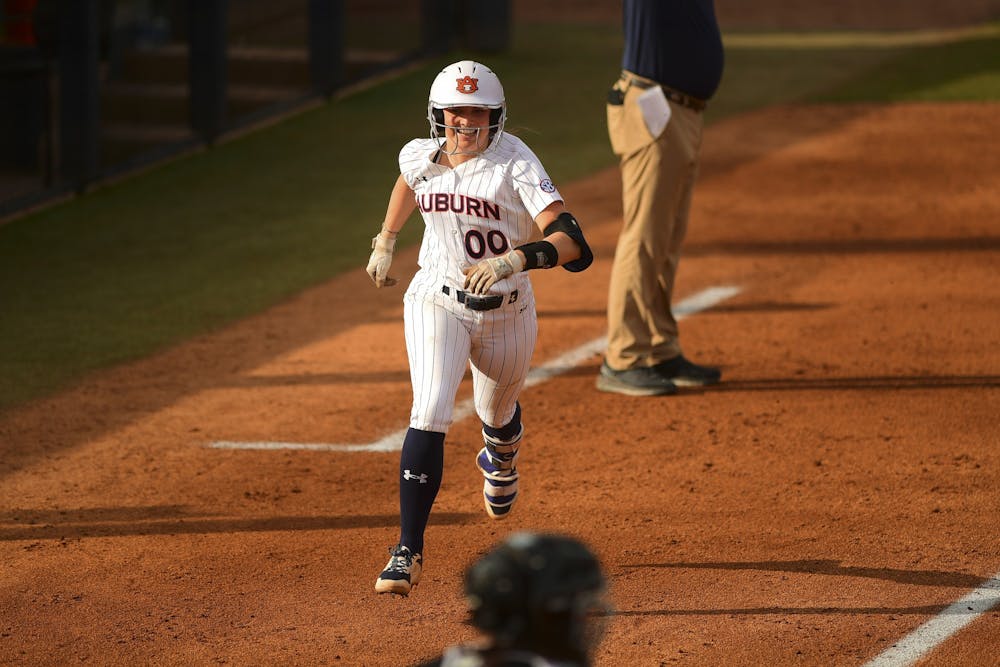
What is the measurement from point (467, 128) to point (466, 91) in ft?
0.46

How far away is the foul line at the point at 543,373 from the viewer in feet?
24.4

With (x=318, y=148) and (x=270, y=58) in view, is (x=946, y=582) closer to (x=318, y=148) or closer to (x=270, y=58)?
(x=318, y=148)

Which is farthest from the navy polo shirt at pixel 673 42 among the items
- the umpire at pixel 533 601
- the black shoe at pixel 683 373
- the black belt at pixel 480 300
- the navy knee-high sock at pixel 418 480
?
the umpire at pixel 533 601

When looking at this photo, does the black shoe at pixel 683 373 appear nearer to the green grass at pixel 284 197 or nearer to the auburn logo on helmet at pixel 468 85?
the green grass at pixel 284 197

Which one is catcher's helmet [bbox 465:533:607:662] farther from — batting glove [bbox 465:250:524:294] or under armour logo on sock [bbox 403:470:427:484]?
under armour logo on sock [bbox 403:470:427:484]

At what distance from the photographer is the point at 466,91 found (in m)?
5.41

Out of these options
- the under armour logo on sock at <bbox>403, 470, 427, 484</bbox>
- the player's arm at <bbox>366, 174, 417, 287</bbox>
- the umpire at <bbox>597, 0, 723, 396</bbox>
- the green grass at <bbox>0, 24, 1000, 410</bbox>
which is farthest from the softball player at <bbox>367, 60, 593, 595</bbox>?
the green grass at <bbox>0, 24, 1000, 410</bbox>

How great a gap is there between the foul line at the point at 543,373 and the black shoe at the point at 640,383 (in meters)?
0.46

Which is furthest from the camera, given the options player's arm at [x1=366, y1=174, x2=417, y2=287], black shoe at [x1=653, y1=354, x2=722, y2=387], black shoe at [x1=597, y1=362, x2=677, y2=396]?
black shoe at [x1=653, y1=354, x2=722, y2=387]

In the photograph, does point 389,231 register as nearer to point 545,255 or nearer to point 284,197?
point 545,255

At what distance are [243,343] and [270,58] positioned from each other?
25.1ft

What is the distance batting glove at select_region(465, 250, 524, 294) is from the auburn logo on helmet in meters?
0.62

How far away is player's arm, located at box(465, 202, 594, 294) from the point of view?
518 cm

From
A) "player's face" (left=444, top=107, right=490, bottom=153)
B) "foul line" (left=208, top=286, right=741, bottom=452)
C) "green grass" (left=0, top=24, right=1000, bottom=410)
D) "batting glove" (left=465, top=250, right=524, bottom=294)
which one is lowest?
"green grass" (left=0, top=24, right=1000, bottom=410)
